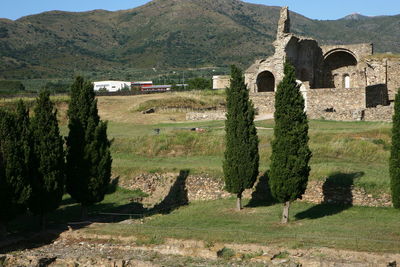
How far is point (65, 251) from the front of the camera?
2359 cm

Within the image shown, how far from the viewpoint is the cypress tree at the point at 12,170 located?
79.9ft

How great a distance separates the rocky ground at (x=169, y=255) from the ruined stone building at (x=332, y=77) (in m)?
25.3

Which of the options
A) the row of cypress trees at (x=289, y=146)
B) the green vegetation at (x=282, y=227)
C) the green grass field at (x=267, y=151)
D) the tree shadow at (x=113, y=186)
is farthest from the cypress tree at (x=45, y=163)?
the row of cypress trees at (x=289, y=146)

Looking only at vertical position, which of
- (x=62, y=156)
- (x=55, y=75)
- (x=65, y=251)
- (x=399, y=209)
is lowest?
(x=65, y=251)

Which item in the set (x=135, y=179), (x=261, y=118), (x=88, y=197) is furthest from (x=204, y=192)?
(x=261, y=118)

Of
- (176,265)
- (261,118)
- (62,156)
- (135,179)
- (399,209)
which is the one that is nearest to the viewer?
(176,265)

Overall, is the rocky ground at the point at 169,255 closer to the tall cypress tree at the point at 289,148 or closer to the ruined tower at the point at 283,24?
the tall cypress tree at the point at 289,148

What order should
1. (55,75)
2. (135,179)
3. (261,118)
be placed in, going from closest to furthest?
1. (135,179)
2. (261,118)
3. (55,75)

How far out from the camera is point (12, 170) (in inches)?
963

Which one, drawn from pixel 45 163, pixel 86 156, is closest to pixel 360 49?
pixel 86 156

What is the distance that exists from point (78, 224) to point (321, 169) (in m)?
12.9

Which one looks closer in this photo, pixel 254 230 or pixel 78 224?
pixel 254 230

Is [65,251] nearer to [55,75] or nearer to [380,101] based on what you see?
[380,101]

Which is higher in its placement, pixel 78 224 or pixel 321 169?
pixel 321 169
